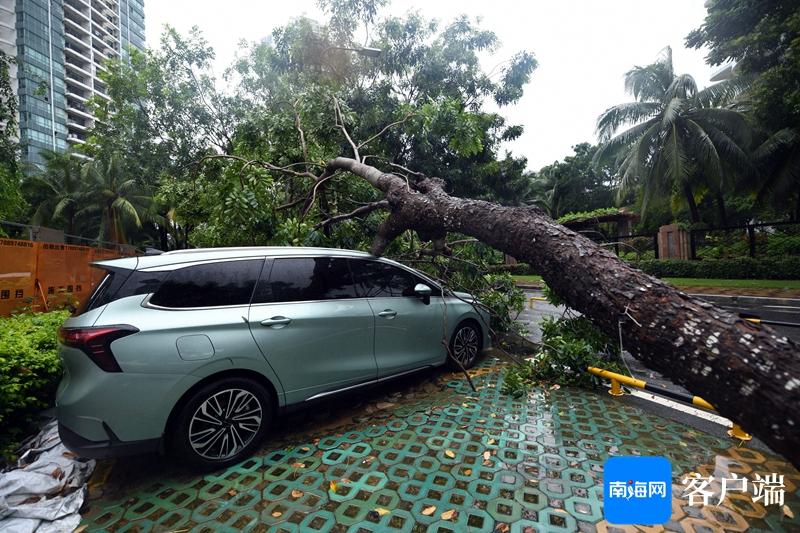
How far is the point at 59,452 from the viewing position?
2646 mm

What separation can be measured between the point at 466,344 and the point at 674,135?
1789cm

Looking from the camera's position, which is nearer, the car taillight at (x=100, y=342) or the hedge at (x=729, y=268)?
the car taillight at (x=100, y=342)

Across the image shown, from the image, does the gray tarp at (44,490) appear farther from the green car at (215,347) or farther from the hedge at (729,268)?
the hedge at (729,268)

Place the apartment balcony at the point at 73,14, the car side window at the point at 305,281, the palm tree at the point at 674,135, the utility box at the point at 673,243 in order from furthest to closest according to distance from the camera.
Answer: the apartment balcony at the point at 73,14
the palm tree at the point at 674,135
the utility box at the point at 673,243
the car side window at the point at 305,281

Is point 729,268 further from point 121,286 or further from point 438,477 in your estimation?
point 121,286

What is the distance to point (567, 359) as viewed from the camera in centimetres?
378

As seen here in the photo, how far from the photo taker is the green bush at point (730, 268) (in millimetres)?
11508

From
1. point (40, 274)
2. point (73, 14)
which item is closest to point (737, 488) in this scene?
point (40, 274)

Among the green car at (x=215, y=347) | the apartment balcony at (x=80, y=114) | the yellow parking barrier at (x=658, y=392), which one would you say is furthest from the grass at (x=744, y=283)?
the apartment balcony at (x=80, y=114)

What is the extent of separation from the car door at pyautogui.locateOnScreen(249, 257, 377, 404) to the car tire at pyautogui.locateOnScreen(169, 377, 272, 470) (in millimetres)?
233

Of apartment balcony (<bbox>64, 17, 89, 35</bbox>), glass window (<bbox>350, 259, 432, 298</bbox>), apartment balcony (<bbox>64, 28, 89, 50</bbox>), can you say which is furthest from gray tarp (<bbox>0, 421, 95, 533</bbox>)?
apartment balcony (<bbox>64, 17, 89, 35</bbox>)

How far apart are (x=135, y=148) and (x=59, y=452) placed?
1217cm

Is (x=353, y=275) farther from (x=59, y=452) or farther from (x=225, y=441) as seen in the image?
(x=59, y=452)

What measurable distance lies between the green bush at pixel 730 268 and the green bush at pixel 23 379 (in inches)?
491
